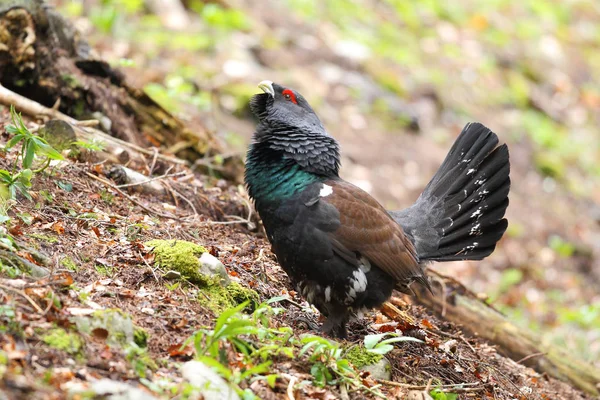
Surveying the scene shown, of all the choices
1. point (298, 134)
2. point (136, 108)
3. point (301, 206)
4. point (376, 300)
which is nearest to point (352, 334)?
point (376, 300)

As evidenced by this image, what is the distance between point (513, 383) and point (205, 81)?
7857 millimetres

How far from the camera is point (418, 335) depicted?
571cm

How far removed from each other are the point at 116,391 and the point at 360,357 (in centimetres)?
206

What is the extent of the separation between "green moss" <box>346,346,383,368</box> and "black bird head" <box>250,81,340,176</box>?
4.72 ft

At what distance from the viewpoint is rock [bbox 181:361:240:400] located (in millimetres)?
3635

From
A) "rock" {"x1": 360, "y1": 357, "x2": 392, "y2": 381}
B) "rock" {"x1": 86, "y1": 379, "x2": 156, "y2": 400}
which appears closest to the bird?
"rock" {"x1": 360, "y1": 357, "x2": 392, "y2": 381}

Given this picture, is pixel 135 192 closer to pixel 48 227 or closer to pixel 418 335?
pixel 48 227

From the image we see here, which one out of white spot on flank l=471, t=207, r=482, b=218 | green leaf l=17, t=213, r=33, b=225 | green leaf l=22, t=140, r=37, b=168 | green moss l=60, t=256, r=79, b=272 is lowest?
green moss l=60, t=256, r=79, b=272

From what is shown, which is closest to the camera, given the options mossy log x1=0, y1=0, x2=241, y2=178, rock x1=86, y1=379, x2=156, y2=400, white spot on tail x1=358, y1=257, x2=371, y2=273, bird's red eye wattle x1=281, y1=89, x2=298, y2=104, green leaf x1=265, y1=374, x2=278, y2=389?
rock x1=86, y1=379, x2=156, y2=400

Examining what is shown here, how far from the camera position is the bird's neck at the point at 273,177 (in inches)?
204

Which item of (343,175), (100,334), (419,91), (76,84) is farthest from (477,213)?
(419,91)

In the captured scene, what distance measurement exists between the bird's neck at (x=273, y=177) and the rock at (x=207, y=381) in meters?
1.69

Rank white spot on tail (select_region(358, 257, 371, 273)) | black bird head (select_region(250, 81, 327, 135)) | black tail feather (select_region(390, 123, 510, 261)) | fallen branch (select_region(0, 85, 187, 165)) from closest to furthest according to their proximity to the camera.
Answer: white spot on tail (select_region(358, 257, 371, 273)) → black bird head (select_region(250, 81, 327, 135)) → black tail feather (select_region(390, 123, 510, 261)) → fallen branch (select_region(0, 85, 187, 165))

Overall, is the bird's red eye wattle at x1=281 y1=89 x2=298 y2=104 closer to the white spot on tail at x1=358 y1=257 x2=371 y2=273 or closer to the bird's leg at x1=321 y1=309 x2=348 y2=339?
the white spot on tail at x1=358 y1=257 x2=371 y2=273
